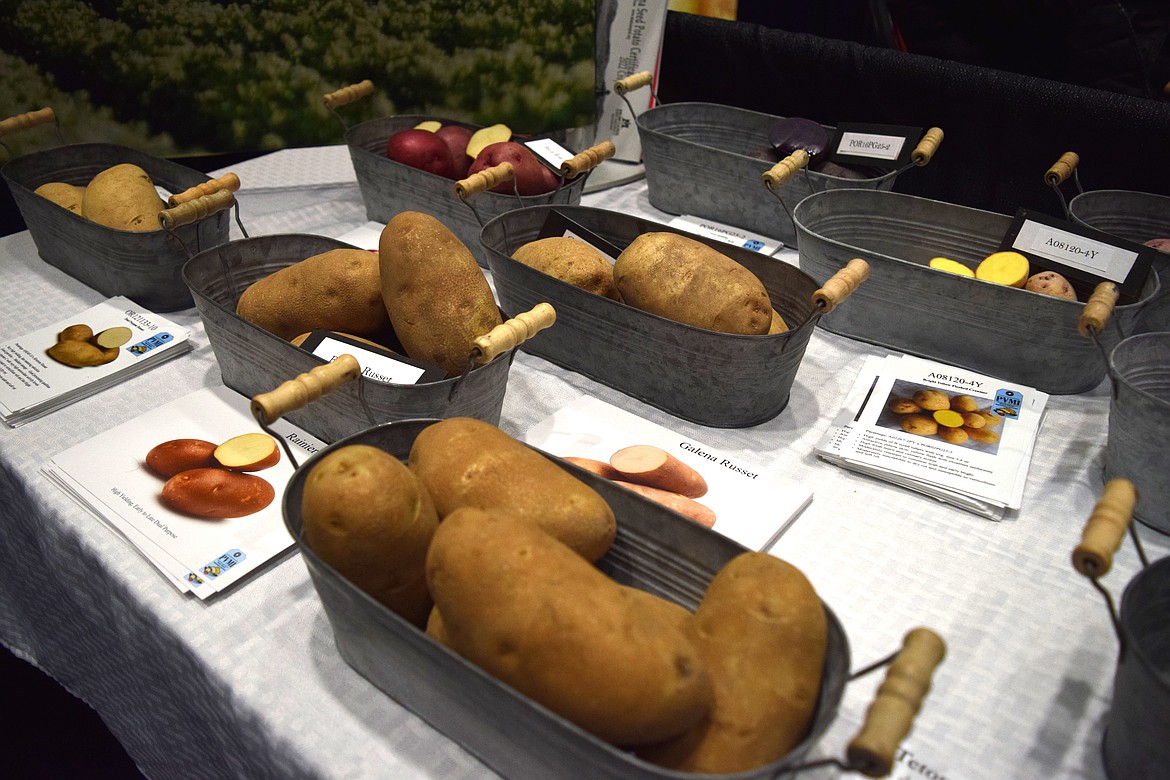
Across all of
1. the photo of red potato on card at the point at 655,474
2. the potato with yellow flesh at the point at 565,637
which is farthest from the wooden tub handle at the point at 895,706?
the photo of red potato on card at the point at 655,474

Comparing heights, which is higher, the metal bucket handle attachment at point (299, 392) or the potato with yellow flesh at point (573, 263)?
the metal bucket handle attachment at point (299, 392)

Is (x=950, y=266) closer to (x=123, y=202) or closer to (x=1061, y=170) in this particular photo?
(x=1061, y=170)

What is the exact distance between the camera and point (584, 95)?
5.68 feet

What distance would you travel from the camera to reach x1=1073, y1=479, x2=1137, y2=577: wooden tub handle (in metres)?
0.63

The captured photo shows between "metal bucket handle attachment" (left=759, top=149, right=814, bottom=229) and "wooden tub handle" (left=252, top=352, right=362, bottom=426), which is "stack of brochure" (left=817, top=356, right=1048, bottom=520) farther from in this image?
"wooden tub handle" (left=252, top=352, right=362, bottom=426)

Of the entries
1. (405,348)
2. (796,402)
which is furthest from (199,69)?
(796,402)

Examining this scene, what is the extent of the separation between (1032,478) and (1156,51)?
114 cm

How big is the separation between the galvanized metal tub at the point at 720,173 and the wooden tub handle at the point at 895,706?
3.18ft

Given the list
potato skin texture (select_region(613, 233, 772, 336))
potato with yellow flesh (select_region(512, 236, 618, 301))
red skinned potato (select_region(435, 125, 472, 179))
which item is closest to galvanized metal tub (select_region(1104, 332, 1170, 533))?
potato skin texture (select_region(613, 233, 772, 336))

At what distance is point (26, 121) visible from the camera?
1395 millimetres

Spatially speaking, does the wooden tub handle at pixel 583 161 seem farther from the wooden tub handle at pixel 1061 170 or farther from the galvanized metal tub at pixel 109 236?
the wooden tub handle at pixel 1061 170

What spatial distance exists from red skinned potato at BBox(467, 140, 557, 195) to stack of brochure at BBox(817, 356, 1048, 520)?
2.00ft

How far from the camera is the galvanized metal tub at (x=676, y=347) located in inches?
40.2

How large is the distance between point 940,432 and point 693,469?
1.11ft
